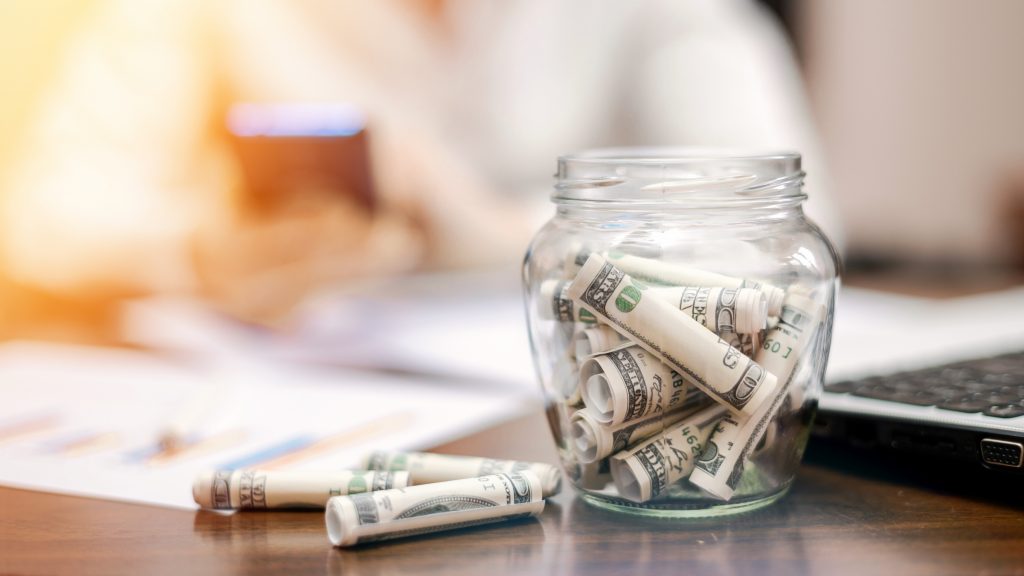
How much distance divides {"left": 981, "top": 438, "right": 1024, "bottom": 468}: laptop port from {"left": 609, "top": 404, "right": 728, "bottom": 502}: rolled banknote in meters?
0.12

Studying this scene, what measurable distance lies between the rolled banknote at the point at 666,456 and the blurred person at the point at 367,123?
0.80m

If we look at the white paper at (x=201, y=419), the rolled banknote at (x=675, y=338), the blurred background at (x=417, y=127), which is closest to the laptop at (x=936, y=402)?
the rolled banknote at (x=675, y=338)

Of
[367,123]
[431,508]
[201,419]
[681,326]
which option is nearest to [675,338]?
[681,326]

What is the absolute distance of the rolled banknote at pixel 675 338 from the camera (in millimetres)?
433

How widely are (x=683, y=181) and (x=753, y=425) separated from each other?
0.12 m

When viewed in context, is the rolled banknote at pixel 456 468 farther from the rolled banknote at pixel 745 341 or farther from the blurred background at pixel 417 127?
the blurred background at pixel 417 127

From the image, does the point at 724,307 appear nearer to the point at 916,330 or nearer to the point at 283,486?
the point at 283,486

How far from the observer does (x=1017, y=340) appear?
2.52 ft

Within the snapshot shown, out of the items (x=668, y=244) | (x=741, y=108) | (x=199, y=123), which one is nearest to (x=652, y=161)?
(x=668, y=244)

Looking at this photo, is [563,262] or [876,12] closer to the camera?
[563,262]

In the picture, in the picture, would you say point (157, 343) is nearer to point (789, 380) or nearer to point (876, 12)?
point (789, 380)

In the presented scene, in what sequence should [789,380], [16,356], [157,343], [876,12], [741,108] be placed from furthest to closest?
1. [876,12]
2. [741,108]
3. [157,343]
4. [16,356]
5. [789,380]

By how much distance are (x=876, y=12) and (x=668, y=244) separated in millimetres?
1510

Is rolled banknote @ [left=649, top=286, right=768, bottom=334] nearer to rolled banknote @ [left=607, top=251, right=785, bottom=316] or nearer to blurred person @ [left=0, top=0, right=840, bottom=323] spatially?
rolled banknote @ [left=607, top=251, right=785, bottom=316]
